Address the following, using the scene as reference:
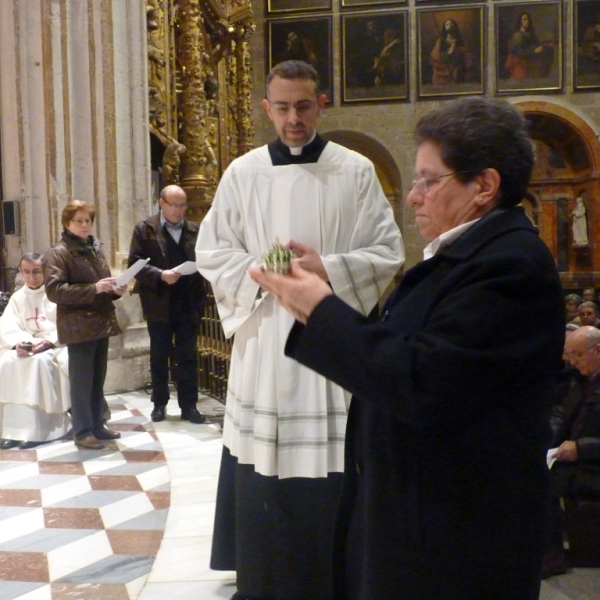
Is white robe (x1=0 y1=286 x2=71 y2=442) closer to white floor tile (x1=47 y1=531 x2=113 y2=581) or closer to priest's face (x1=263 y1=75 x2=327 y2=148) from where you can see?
white floor tile (x1=47 y1=531 x2=113 y2=581)

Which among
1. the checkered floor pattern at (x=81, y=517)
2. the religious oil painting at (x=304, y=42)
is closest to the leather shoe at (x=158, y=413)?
the checkered floor pattern at (x=81, y=517)

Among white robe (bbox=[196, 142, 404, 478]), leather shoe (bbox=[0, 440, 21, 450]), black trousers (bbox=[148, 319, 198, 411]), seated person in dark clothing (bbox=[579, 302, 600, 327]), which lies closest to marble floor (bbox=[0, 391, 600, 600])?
leather shoe (bbox=[0, 440, 21, 450])

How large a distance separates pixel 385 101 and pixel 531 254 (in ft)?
54.2

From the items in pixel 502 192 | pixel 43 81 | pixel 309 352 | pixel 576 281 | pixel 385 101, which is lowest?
pixel 576 281

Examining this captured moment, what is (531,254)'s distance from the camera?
4.40 ft

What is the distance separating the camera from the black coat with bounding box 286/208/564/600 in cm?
130

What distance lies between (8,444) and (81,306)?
113 centimetres

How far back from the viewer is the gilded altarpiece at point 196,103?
709 centimetres

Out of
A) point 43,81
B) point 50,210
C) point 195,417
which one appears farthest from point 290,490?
point 43,81

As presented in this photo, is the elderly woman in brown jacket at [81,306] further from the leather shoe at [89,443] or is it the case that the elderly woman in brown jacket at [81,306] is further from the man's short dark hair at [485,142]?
the man's short dark hair at [485,142]

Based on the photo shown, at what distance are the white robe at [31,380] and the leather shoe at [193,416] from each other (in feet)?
2.83

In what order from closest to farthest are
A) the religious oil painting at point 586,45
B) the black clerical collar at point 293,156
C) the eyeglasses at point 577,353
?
1. the black clerical collar at point 293,156
2. the eyeglasses at point 577,353
3. the religious oil painting at point 586,45

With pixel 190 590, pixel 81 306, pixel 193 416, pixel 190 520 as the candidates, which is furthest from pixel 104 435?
pixel 190 590

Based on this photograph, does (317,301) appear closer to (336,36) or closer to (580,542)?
(580,542)
